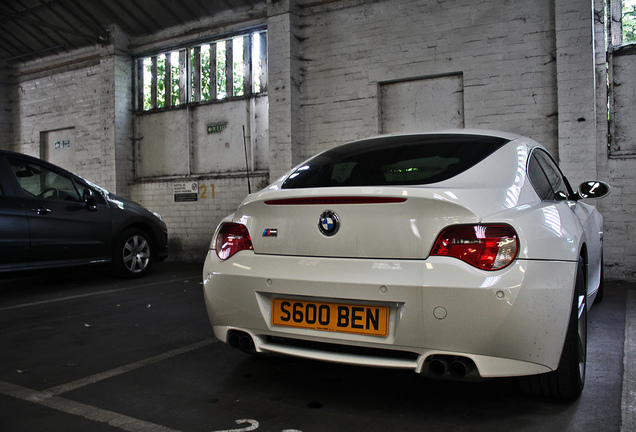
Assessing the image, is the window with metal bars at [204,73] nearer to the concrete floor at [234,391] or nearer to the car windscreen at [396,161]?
the concrete floor at [234,391]

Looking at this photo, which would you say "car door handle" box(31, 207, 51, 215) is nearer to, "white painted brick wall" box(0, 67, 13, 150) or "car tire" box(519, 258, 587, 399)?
"car tire" box(519, 258, 587, 399)

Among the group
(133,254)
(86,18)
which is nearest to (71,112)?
(86,18)

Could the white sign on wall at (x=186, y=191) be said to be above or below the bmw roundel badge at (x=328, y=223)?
above

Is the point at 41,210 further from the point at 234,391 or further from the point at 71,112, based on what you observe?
the point at 71,112

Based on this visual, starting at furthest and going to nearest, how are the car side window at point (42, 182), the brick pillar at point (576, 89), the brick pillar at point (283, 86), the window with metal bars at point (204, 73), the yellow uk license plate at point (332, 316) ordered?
the window with metal bars at point (204, 73), the brick pillar at point (283, 86), the brick pillar at point (576, 89), the car side window at point (42, 182), the yellow uk license plate at point (332, 316)

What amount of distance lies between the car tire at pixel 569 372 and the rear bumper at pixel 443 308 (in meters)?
0.17

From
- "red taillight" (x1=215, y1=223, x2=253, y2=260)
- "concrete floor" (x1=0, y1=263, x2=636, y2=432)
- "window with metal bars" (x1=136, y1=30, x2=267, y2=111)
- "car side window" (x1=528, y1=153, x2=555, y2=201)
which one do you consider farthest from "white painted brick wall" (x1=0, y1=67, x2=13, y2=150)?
"car side window" (x1=528, y1=153, x2=555, y2=201)

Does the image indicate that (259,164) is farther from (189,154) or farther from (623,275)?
(623,275)

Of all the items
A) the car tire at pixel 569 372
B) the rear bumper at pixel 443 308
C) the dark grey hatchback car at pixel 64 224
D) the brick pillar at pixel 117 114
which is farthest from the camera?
the brick pillar at pixel 117 114

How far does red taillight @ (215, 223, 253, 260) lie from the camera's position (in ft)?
7.91

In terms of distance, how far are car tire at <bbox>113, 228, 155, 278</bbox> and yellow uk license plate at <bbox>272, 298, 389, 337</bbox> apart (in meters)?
4.62

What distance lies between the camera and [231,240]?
246cm

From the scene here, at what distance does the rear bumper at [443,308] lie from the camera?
190cm

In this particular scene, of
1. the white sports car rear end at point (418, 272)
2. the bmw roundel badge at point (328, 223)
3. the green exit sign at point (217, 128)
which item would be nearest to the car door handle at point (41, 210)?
the white sports car rear end at point (418, 272)
